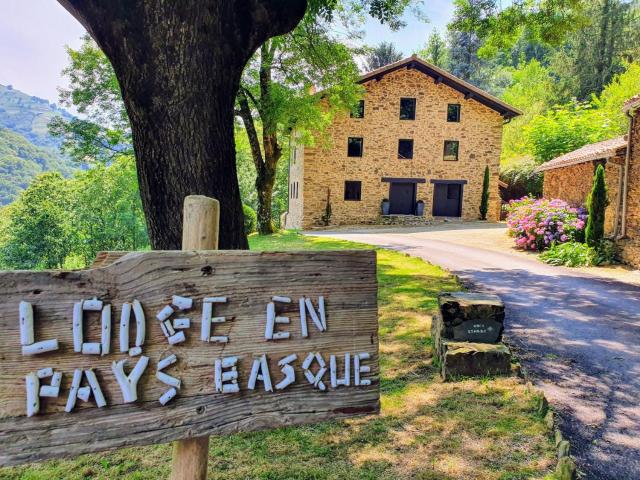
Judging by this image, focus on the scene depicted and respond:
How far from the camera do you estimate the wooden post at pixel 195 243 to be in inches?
67.9

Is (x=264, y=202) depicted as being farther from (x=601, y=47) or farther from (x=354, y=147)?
(x=601, y=47)

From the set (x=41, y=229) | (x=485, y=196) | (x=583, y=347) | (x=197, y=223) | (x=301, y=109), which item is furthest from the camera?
(x=41, y=229)

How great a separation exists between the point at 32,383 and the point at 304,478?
6.86 ft

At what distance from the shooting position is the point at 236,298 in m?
1.59

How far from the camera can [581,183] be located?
1559 cm

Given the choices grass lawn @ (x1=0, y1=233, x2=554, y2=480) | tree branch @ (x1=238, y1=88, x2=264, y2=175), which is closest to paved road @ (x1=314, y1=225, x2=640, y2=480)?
grass lawn @ (x1=0, y1=233, x2=554, y2=480)

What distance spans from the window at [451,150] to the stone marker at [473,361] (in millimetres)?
22983

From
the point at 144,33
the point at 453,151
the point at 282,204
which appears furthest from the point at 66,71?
the point at 282,204

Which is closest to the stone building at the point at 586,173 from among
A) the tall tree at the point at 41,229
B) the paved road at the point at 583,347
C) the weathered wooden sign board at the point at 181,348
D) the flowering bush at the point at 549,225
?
the flowering bush at the point at 549,225

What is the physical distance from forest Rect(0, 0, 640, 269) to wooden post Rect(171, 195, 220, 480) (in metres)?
5.95

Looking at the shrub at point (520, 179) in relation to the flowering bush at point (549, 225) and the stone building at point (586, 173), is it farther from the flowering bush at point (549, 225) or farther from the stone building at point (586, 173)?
the flowering bush at point (549, 225)

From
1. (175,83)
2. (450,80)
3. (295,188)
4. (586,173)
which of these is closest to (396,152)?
(450,80)

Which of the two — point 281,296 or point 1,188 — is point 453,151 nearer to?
point 281,296

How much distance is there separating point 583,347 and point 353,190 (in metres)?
20.6
